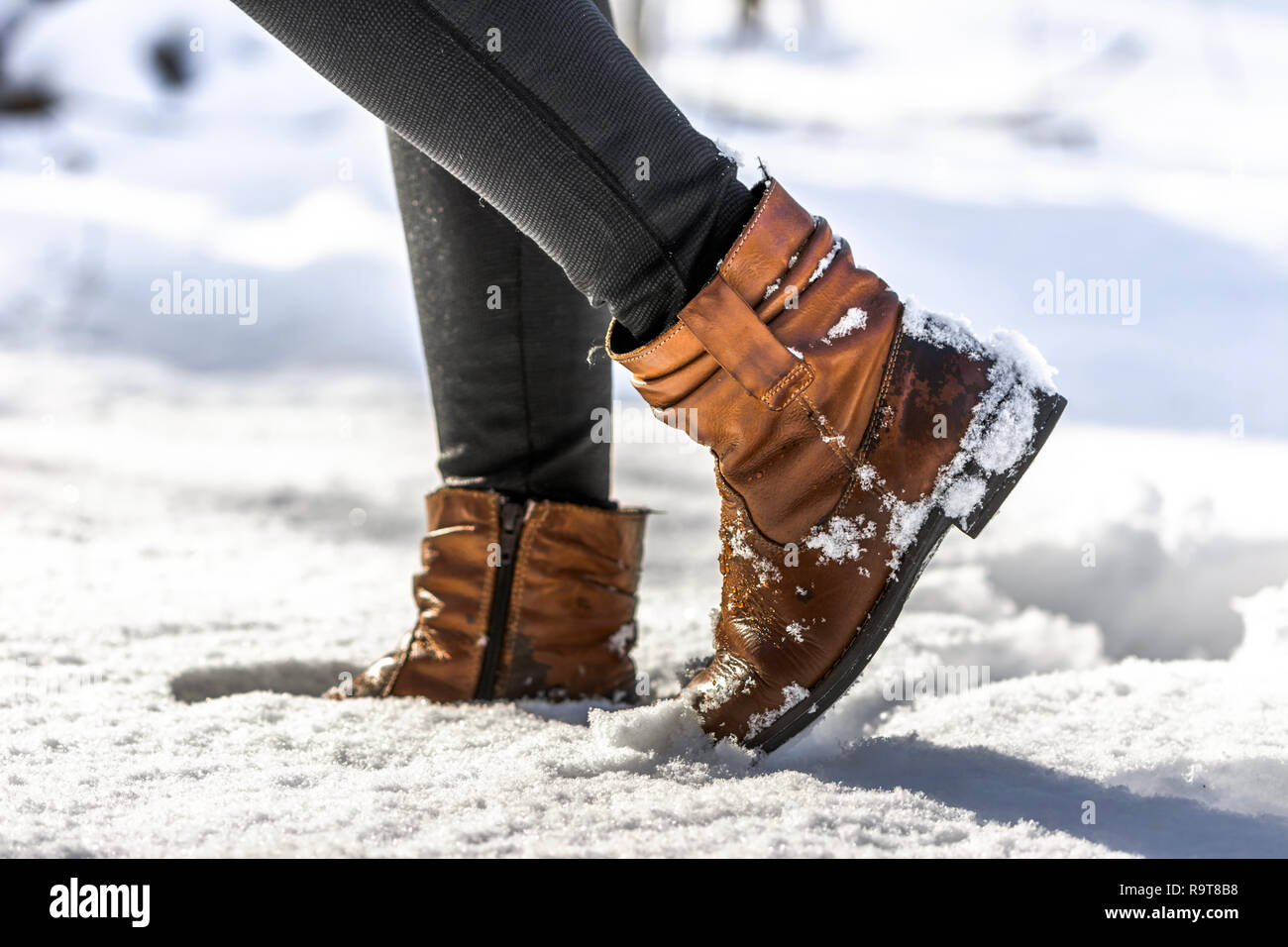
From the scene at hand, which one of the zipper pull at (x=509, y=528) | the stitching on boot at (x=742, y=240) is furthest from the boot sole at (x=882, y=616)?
the zipper pull at (x=509, y=528)

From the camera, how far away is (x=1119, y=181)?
3.69 metres

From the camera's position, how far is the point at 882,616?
78 centimetres

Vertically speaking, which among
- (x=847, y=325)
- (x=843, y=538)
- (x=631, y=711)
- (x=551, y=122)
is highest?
(x=551, y=122)

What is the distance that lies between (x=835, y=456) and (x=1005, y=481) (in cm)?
13

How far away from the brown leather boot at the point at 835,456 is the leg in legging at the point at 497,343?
29cm

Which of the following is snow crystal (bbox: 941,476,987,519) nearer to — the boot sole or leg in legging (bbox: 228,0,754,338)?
the boot sole

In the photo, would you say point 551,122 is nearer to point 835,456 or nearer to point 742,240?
point 742,240

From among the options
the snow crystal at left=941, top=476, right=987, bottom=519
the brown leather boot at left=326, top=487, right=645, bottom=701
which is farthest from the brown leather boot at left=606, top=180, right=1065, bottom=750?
the brown leather boot at left=326, top=487, right=645, bottom=701

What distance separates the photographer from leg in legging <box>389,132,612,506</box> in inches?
41.2

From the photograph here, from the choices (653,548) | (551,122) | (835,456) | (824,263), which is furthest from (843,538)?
(653,548)

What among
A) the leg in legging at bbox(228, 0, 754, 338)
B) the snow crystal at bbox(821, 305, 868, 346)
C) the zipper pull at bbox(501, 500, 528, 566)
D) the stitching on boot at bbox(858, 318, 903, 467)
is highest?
the leg in legging at bbox(228, 0, 754, 338)

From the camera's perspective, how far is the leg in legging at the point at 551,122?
2.21 feet
